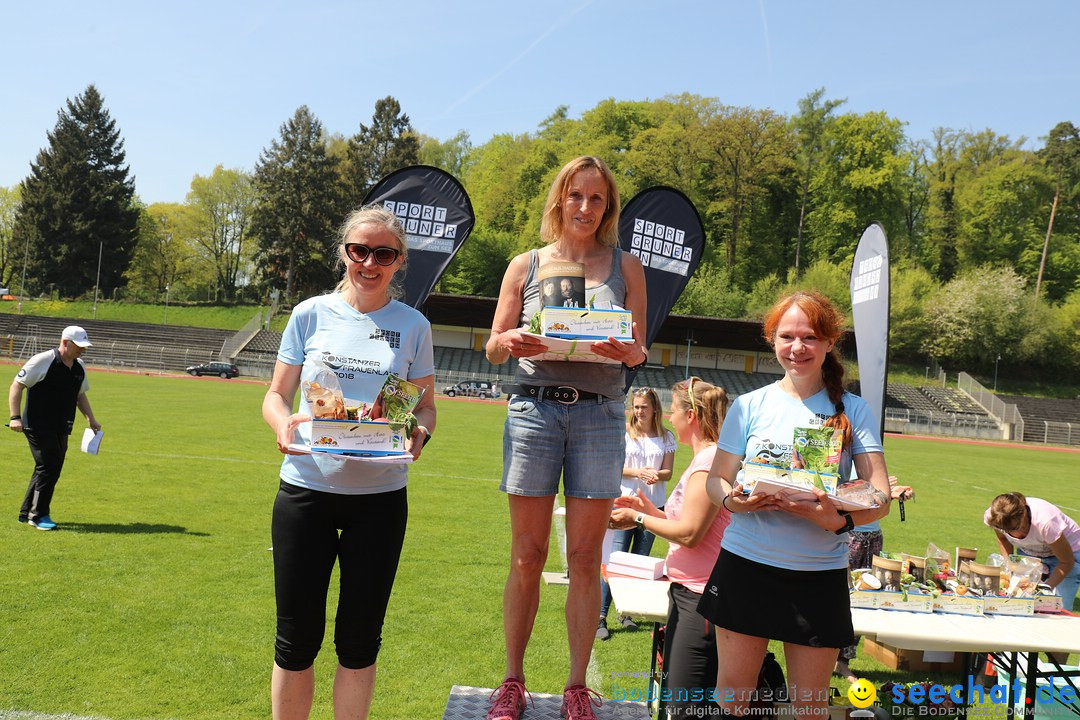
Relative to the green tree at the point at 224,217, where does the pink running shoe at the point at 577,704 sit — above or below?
below

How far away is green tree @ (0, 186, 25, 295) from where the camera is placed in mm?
71381

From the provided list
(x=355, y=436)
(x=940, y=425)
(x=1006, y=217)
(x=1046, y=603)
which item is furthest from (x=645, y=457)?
Answer: (x=1006, y=217)

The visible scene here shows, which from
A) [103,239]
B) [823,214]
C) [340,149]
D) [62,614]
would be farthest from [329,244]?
[62,614]

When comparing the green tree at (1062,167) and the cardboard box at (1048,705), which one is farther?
the green tree at (1062,167)

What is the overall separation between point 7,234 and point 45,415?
83.8 meters

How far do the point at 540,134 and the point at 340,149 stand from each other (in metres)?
21.3

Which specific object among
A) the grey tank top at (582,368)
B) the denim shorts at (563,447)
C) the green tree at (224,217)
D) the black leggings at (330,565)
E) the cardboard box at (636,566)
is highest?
the green tree at (224,217)

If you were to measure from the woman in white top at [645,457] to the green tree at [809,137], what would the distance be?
60.7m

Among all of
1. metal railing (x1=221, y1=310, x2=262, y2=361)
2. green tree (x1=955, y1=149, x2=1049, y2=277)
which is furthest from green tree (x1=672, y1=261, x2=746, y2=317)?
metal railing (x1=221, y1=310, x2=262, y2=361)

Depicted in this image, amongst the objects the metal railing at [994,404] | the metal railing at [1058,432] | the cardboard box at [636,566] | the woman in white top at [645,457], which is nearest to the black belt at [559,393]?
the cardboard box at [636,566]

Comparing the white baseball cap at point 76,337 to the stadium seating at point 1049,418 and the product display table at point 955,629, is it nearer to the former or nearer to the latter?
the product display table at point 955,629

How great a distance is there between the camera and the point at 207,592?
20.2 ft

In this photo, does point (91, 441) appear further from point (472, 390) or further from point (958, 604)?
point (472, 390)

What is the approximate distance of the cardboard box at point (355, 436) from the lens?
264 cm
